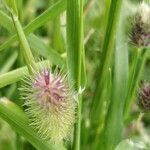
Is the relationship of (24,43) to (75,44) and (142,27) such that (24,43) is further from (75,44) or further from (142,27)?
(142,27)

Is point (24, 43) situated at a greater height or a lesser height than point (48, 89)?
greater

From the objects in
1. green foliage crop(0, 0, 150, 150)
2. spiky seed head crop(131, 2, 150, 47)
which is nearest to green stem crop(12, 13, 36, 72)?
green foliage crop(0, 0, 150, 150)

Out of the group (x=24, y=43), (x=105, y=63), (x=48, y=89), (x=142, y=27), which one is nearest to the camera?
(x=48, y=89)

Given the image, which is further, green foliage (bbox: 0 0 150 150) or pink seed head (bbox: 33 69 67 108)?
green foliage (bbox: 0 0 150 150)

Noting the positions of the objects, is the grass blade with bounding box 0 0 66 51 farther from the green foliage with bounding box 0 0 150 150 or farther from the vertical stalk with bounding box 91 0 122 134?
the vertical stalk with bounding box 91 0 122 134

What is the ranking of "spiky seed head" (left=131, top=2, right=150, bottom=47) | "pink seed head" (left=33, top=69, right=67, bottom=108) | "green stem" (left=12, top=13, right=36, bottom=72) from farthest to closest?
"spiky seed head" (left=131, top=2, right=150, bottom=47), "green stem" (left=12, top=13, right=36, bottom=72), "pink seed head" (left=33, top=69, right=67, bottom=108)

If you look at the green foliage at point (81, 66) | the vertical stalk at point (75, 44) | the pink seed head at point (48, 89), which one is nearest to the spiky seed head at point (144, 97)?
the green foliage at point (81, 66)

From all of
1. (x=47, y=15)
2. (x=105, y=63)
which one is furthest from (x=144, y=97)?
(x=47, y=15)

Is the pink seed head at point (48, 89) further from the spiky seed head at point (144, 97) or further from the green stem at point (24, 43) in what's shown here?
the spiky seed head at point (144, 97)
